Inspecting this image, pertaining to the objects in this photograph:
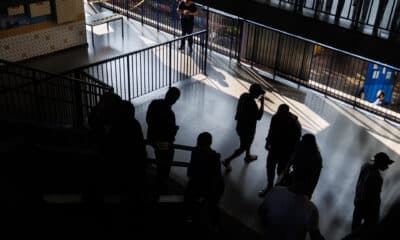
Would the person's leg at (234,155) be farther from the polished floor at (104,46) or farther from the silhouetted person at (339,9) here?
the polished floor at (104,46)

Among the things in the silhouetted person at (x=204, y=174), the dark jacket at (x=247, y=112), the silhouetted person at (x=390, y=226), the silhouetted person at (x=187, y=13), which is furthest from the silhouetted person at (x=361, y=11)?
the silhouetted person at (x=187, y=13)

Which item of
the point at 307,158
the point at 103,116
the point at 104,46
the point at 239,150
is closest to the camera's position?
the point at 307,158

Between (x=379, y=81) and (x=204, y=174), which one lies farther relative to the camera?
(x=379, y=81)

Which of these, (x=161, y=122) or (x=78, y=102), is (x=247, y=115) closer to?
(x=161, y=122)

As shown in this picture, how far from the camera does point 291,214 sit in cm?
544

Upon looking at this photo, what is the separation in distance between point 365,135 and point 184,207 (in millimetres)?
5459

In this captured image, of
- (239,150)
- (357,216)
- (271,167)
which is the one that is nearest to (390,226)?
(357,216)

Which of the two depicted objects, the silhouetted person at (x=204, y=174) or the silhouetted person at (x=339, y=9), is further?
the silhouetted person at (x=339, y=9)

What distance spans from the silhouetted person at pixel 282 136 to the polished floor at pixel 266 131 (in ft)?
3.05

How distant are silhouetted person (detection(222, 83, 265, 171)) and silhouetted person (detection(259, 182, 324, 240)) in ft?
10.0

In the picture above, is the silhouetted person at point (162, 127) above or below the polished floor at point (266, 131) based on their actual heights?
above

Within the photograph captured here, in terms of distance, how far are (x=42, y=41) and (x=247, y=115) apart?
8013 mm

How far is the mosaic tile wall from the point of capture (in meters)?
13.6

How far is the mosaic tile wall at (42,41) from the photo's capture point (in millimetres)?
13648
